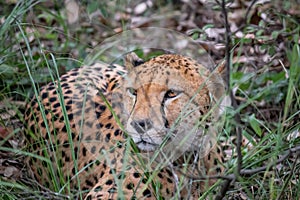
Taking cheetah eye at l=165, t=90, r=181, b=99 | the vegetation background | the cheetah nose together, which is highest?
cheetah eye at l=165, t=90, r=181, b=99

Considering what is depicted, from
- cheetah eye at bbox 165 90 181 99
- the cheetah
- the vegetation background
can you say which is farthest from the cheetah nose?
the vegetation background

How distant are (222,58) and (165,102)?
223cm

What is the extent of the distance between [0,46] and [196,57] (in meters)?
1.14

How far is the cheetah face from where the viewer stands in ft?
9.68

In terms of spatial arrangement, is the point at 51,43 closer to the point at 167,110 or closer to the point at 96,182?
the point at 96,182

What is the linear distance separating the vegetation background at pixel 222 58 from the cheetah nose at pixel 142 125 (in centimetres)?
35

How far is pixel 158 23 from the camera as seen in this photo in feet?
20.4

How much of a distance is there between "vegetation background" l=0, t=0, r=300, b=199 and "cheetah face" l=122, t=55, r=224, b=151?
0.57ft

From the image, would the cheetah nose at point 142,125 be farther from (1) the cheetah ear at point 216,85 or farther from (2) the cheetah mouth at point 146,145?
(1) the cheetah ear at point 216,85

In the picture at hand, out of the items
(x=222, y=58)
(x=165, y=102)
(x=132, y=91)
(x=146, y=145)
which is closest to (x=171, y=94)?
(x=165, y=102)

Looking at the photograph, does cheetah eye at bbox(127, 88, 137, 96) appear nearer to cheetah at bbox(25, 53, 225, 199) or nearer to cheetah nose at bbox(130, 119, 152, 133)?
cheetah at bbox(25, 53, 225, 199)

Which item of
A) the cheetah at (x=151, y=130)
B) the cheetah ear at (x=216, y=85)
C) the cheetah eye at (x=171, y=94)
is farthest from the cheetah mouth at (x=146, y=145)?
the cheetah ear at (x=216, y=85)

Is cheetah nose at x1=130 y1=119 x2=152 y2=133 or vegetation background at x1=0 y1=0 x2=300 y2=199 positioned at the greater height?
cheetah nose at x1=130 y1=119 x2=152 y2=133

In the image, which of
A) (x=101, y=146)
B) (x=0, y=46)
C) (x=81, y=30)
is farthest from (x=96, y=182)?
(x=81, y=30)
